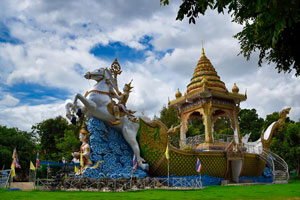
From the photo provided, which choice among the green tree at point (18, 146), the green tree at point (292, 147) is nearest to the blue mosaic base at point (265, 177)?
the green tree at point (292, 147)

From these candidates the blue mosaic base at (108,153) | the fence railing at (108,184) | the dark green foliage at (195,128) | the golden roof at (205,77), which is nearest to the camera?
the fence railing at (108,184)

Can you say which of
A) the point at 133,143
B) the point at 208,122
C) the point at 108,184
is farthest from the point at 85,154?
the point at 208,122

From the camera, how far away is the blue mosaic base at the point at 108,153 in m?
11.1

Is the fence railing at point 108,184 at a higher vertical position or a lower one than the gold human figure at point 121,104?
lower

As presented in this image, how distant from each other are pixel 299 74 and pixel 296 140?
20.8m

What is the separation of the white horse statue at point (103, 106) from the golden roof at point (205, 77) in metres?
5.98

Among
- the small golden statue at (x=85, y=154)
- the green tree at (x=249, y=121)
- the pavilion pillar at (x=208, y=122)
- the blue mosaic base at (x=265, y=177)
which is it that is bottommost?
the blue mosaic base at (x=265, y=177)

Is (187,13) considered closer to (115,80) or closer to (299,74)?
(299,74)

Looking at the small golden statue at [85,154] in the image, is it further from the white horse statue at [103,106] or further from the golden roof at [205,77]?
the golden roof at [205,77]

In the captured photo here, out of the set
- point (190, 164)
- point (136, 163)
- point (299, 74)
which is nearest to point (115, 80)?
point (136, 163)

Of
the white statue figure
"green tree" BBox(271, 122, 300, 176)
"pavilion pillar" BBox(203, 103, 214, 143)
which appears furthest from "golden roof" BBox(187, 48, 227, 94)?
"green tree" BBox(271, 122, 300, 176)

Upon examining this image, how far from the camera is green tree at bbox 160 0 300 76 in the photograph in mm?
3740

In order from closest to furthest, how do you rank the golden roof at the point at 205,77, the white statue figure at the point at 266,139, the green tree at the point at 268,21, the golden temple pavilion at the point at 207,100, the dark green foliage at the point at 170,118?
the green tree at the point at 268,21
the golden temple pavilion at the point at 207,100
the white statue figure at the point at 266,139
the golden roof at the point at 205,77
the dark green foliage at the point at 170,118

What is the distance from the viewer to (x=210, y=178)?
527 inches
